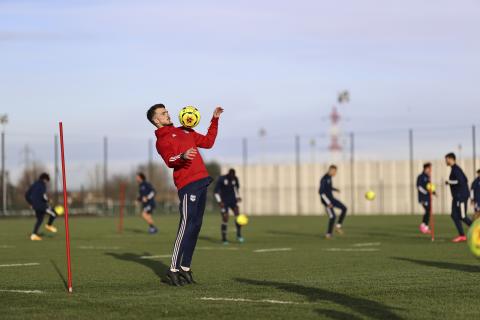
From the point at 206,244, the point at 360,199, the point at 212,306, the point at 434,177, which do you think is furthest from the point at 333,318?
the point at 360,199

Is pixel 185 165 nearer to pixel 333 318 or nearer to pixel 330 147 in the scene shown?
pixel 333 318

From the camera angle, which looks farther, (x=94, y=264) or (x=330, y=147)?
(x=330, y=147)

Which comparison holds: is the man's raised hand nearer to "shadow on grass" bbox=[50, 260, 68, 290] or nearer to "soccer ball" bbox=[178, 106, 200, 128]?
"soccer ball" bbox=[178, 106, 200, 128]

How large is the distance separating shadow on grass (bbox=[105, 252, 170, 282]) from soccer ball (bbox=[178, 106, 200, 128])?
221cm

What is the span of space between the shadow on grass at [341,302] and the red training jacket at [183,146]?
1617 millimetres

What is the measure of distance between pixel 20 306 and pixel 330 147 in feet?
412

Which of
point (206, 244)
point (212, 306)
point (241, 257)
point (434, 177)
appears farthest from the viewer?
point (434, 177)

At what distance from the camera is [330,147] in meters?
135

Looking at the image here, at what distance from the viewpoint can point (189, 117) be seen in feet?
42.8

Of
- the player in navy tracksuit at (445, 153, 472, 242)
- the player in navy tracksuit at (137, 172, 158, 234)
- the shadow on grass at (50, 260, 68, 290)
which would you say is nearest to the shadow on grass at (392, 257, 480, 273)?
the shadow on grass at (50, 260, 68, 290)

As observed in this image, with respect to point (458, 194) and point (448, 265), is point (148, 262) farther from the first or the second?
point (458, 194)

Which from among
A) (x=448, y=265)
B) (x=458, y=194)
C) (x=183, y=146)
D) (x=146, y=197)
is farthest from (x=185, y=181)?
(x=146, y=197)

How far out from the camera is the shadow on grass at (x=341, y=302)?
9.04 meters

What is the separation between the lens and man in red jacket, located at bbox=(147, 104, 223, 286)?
12750 millimetres
